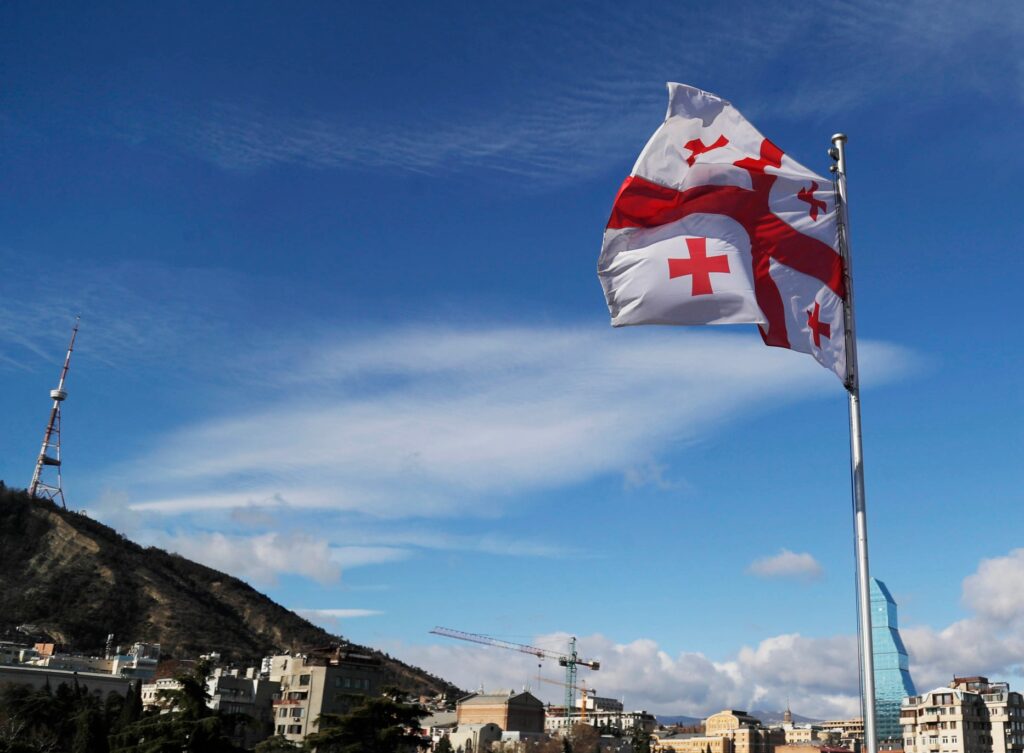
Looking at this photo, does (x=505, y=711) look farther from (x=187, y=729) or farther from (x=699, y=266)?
(x=699, y=266)

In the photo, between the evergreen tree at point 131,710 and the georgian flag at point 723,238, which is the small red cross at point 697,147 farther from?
the evergreen tree at point 131,710

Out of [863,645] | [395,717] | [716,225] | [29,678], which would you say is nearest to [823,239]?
[716,225]

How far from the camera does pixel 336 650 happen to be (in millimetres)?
132875

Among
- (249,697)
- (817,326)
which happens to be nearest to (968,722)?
(249,697)

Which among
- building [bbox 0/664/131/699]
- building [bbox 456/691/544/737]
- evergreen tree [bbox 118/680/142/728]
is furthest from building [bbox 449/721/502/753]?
evergreen tree [bbox 118/680/142/728]

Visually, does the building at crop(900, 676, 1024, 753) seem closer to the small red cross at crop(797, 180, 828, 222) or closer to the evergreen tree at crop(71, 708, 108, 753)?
the evergreen tree at crop(71, 708, 108, 753)

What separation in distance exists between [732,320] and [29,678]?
14050 centimetres

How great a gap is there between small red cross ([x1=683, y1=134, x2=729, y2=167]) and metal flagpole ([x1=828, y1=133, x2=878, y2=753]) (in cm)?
237

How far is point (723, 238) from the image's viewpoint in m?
20.1

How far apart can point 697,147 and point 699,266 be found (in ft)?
8.24

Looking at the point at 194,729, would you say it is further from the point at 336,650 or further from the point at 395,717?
the point at 336,650

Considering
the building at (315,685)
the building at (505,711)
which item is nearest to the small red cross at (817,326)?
the building at (315,685)

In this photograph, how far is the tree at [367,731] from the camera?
62625mm

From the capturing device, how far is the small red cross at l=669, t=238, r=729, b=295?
1958 cm
